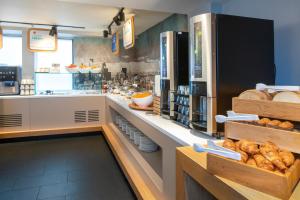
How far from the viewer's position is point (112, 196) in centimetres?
239

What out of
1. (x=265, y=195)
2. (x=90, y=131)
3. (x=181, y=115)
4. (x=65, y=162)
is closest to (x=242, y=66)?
(x=181, y=115)

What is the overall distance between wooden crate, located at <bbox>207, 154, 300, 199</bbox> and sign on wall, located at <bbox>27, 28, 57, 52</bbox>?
470cm

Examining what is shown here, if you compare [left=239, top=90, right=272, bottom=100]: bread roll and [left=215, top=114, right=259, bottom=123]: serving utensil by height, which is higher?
[left=239, top=90, right=272, bottom=100]: bread roll

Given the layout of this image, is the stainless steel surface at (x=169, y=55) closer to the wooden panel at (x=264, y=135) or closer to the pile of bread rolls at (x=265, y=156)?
the wooden panel at (x=264, y=135)

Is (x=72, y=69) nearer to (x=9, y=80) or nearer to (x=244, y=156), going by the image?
(x=9, y=80)

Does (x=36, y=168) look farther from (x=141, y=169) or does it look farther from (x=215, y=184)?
(x=215, y=184)

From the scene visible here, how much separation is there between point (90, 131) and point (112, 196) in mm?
2496

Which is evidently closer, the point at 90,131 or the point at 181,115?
the point at 181,115

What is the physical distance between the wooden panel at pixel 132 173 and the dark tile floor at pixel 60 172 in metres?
0.26

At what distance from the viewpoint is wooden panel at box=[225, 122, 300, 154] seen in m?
0.81

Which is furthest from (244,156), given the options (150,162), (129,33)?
(129,33)

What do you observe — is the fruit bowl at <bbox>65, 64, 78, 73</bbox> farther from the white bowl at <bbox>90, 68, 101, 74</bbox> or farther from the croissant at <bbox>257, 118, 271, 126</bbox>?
the croissant at <bbox>257, 118, 271, 126</bbox>

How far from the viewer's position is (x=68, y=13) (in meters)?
4.08

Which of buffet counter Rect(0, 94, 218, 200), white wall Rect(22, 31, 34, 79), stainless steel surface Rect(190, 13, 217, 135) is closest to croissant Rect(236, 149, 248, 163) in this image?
stainless steel surface Rect(190, 13, 217, 135)
